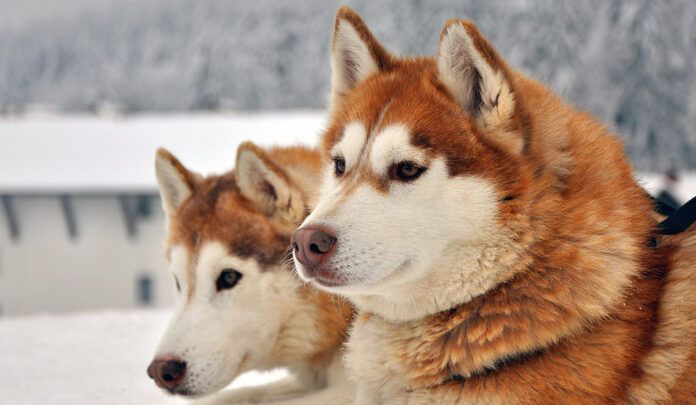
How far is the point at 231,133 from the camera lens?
24031mm

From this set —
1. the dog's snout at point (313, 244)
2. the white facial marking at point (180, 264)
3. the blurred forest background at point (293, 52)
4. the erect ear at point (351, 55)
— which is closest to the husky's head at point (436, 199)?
the dog's snout at point (313, 244)

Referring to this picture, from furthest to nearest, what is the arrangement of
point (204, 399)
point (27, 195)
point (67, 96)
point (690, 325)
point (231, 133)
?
point (67, 96) < point (231, 133) < point (27, 195) < point (204, 399) < point (690, 325)

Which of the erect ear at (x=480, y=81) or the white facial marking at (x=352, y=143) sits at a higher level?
the erect ear at (x=480, y=81)

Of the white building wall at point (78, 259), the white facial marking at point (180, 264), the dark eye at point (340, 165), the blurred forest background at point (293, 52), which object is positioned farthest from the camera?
the white building wall at point (78, 259)

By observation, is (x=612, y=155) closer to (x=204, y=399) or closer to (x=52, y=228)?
(x=204, y=399)

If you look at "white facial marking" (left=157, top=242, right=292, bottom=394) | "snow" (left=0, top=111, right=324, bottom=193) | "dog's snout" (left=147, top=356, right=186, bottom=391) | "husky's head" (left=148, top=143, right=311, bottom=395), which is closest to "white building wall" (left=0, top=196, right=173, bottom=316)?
"snow" (left=0, top=111, right=324, bottom=193)

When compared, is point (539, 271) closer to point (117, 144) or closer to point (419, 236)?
point (419, 236)

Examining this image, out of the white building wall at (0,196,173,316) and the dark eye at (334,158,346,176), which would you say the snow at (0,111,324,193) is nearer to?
the white building wall at (0,196,173,316)

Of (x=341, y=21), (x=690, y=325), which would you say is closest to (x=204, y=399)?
(x=341, y=21)

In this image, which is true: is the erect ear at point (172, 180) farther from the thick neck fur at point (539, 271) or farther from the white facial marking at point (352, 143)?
the thick neck fur at point (539, 271)

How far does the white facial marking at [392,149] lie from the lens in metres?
2.24

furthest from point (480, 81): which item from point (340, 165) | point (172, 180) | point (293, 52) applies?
point (293, 52)

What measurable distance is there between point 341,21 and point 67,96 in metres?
44.8

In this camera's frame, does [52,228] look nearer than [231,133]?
Yes
